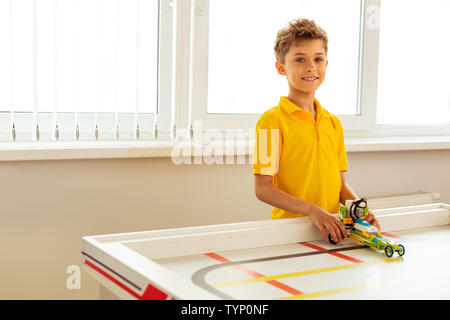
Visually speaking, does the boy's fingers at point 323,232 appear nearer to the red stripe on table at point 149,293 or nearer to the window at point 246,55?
the red stripe on table at point 149,293

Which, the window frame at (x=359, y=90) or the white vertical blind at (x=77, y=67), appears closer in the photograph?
the white vertical blind at (x=77, y=67)

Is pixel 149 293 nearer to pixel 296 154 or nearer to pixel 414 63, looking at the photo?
pixel 296 154

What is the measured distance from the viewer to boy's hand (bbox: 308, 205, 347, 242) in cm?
129

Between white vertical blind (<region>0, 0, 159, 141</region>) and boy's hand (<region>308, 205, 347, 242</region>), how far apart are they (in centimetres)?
84

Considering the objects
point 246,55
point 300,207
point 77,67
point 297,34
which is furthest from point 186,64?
point 300,207

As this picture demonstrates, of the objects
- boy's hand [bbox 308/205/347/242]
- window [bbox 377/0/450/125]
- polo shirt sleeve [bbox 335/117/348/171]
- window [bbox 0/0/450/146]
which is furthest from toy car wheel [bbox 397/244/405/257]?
window [bbox 377/0/450/125]

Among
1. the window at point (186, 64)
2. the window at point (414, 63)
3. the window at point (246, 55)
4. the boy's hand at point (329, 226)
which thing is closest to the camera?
the boy's hand at point (329, 226)

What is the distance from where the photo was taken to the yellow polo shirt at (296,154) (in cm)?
154

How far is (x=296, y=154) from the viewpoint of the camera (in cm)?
155

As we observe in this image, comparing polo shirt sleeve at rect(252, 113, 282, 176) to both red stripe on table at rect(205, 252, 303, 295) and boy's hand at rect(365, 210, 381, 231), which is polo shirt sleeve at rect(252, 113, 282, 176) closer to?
boy's hand at rect(365, 210, 381, 231)

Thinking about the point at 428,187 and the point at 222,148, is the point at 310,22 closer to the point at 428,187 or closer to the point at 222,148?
the point at 222,148

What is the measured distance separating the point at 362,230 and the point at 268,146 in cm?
37

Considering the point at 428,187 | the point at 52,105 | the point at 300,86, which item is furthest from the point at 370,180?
the point at 52,105

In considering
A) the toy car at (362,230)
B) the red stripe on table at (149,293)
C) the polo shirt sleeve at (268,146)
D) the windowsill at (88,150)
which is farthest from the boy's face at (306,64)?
the red stripe on table at (149,293)
